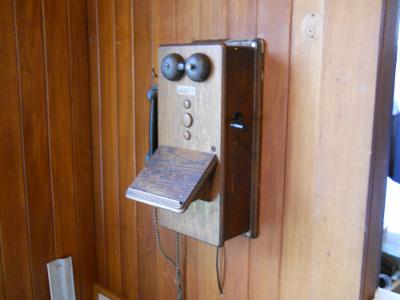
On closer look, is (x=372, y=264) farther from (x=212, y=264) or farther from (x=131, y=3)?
(x=131, y=3)

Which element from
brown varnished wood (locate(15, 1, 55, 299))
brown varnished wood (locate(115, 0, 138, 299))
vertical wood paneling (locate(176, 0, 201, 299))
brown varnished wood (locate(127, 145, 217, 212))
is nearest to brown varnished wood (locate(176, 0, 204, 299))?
vertical wood paneling (locate(176, 0, 201, 299))

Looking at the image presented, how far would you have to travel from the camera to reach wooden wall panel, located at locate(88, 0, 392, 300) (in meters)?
0.94

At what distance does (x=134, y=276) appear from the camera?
65.9 inches

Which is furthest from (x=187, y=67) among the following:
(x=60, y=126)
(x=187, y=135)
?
(x=60, y=126)

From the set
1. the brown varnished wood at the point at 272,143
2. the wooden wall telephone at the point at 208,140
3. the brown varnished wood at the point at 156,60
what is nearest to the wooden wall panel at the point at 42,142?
the brown varnished wood at the point at 156,60

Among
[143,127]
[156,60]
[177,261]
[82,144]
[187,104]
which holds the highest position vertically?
[156,60]

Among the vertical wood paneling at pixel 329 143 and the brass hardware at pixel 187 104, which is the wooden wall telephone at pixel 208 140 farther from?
the vertical wood paneling at pixel 329 143

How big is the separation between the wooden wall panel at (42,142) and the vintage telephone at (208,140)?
0.68 m

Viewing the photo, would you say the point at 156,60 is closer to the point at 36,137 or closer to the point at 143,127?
the point at 143,127

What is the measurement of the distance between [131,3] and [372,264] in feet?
3.78

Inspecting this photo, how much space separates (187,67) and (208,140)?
0.19 m

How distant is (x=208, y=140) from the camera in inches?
41.9

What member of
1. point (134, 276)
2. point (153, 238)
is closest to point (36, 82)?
point (153, 238)

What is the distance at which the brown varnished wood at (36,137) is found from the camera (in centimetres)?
155
